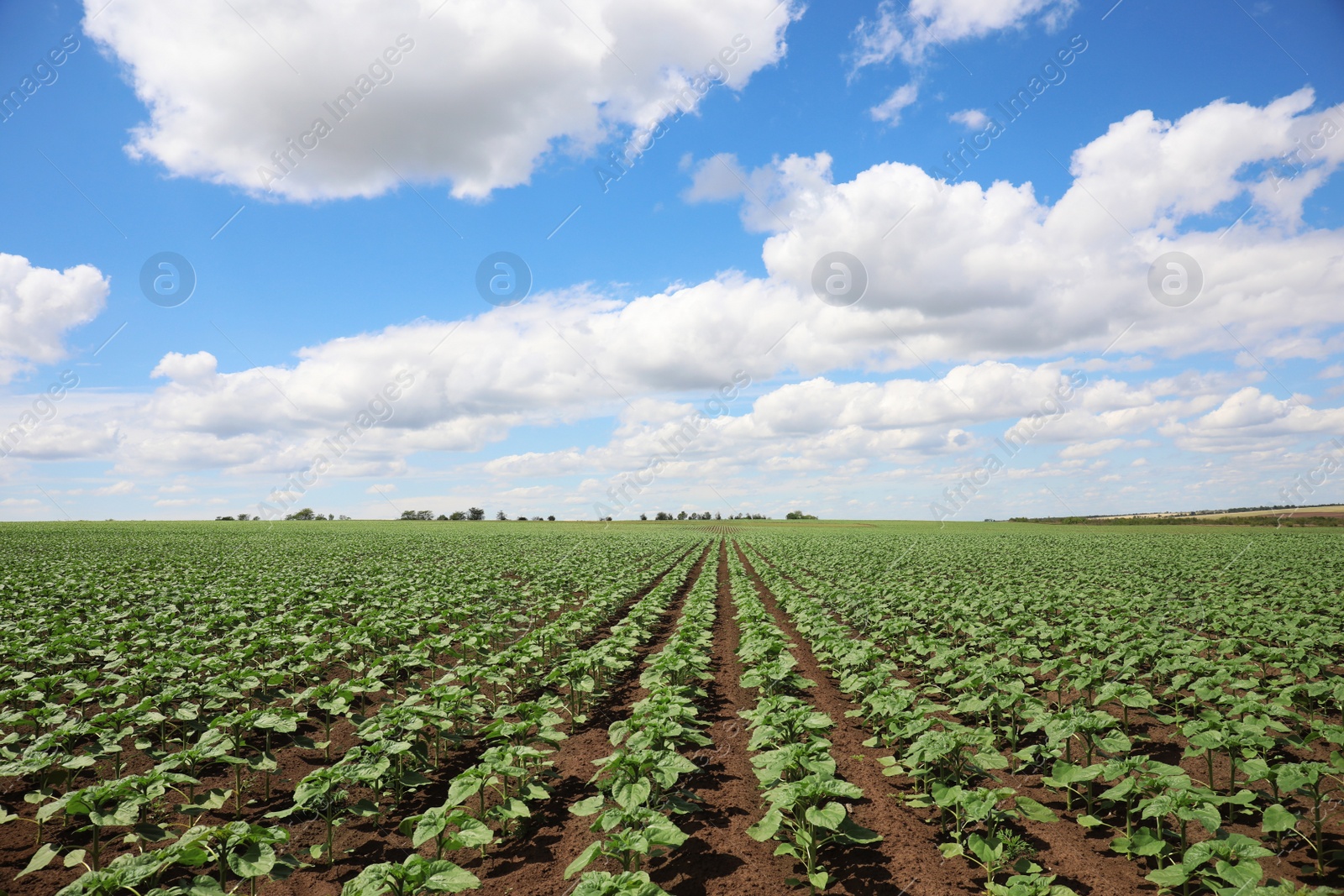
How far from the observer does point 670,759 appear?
20.9ft

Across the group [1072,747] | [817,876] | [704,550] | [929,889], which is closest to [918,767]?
[929,889]

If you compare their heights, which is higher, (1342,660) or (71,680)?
(71,680)

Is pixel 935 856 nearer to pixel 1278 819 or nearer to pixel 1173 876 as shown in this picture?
pixel 1173 876

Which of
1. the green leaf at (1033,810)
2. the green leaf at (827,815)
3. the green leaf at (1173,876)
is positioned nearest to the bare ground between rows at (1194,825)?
the green leaf at (1033,810)

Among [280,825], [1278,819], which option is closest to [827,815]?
[1278,819]

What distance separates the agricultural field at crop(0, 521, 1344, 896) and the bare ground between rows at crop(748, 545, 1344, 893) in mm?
41

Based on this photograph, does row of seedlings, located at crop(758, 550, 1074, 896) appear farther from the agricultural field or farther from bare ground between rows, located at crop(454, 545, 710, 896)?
bare ground between rows, located at crop(454, 545, 710, 896)

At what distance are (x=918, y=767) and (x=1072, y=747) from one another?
396 cm

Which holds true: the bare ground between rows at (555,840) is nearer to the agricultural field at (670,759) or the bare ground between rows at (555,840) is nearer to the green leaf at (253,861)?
the agricultural field at (670,759)

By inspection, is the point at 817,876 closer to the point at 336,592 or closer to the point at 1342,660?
the point at 1342,660

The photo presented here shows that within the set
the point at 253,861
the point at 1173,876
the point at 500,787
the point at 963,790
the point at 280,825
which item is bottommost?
the point at 280,825

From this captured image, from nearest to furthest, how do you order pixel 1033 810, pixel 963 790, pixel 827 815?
pixel 827 815 < pixel 963 790 < pixel 1033 810

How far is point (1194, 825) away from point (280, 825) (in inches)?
424

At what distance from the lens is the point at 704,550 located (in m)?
52.0
